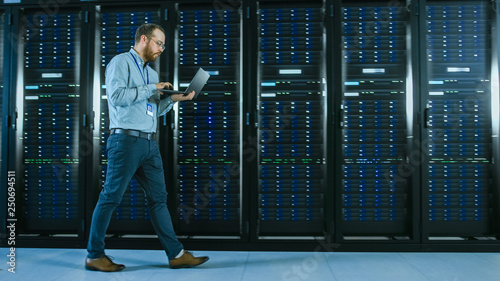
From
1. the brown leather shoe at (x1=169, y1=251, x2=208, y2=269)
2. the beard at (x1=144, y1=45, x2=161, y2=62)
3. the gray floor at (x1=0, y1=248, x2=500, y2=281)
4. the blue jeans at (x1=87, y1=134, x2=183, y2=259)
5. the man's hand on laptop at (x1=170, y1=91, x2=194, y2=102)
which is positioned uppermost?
the beard at (x1=144, y1=45, x2=161, y2=62)

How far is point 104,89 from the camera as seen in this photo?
10.0ft

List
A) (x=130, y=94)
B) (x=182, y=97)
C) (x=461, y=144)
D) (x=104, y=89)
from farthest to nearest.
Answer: (x=104, y=89) → (x=461, y=144) → (x=182, y=97) → (x=130, y=94)

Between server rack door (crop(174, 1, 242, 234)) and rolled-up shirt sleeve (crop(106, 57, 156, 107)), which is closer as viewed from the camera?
rolled-up shirt sleeve (crop(106, 57, 156, 107))

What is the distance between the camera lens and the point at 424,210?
287 centimetres

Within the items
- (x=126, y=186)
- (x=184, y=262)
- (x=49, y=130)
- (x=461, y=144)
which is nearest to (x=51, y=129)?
(x=49, y=130)

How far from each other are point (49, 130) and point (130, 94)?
4.23 ft

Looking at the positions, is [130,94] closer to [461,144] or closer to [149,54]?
[149,54]

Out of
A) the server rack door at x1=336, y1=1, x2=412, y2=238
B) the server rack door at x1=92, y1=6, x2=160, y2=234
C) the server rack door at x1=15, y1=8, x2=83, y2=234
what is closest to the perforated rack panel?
the server rack door at x1=15, y1=8, x2=83, y2=234

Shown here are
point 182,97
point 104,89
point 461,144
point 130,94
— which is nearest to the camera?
point 130,94

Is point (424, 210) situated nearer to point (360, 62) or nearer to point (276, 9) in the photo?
point (360, 62)

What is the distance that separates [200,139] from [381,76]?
5.35 feet

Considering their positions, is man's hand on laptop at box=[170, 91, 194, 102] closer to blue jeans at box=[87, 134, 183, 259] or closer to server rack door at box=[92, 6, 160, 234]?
blue jeans at box=[87, 134, 183, 259]

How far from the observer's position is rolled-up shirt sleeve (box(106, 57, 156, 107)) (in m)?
2.25

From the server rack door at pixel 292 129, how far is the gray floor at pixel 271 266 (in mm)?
333
